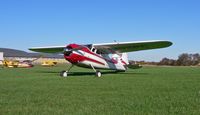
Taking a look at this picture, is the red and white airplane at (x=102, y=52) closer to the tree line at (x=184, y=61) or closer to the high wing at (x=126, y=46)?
the high wing at (x=126, y=46)

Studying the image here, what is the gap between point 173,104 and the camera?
20.7ft

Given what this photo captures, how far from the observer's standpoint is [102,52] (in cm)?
2295

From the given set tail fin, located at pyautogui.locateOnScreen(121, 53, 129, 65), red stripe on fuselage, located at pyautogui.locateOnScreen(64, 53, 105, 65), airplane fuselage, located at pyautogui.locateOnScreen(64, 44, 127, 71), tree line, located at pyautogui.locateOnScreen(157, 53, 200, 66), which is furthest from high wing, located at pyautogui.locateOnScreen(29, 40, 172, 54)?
tree line, located at pyautogui.locateOnScreen(157, 53, 200, 66)

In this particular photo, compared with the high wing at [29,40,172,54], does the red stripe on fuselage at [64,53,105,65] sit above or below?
below

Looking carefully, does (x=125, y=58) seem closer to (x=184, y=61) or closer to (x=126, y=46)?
(x=126, y=46)

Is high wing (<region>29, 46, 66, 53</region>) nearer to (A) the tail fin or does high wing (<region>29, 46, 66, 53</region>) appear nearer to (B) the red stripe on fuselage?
(A) the tail fin

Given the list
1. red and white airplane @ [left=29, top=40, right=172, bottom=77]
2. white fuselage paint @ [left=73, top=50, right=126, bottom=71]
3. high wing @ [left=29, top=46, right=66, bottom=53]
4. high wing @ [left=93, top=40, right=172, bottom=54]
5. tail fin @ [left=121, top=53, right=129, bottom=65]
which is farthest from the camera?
tail fin @ [left=121, top=53, right=129, bottom=65]

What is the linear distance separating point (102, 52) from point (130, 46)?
2.54 metres

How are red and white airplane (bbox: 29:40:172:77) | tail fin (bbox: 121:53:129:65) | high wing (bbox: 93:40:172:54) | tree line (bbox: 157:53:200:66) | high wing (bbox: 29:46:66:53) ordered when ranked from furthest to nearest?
tree line (bbox: 157:53:200:66) < tail fin (bbox: 121:53:129:65) < high wing (bbox: 29:46:66:53) < high wing (bbox: 93:40:172:54) < red and white airplane (bbox: 29:40:172:77)

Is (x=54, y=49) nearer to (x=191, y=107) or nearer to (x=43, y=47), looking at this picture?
(x=43, y=47)

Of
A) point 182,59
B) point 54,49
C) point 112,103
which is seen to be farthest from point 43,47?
point 182,59

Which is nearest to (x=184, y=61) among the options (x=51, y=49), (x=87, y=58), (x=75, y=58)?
(x=51, y=49)

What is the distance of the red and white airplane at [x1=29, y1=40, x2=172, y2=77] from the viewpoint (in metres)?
20.5

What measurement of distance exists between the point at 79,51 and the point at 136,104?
14557 mm
